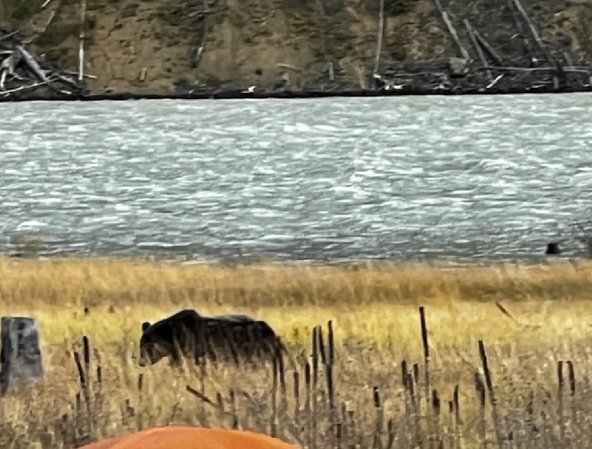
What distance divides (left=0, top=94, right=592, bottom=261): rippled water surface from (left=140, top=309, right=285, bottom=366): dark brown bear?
1.10m

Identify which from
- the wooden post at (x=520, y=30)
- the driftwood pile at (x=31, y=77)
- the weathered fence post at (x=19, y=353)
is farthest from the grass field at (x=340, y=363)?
the wooden post at (x=520, y=30)

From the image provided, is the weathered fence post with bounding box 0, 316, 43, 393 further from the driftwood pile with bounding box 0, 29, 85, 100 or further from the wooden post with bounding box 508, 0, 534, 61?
the wooden post with bounding box 508, 0, 534, 61

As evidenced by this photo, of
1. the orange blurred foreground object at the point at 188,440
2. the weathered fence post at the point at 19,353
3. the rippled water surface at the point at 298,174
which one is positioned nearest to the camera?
the orange blurred foreground object at the point at 188,440

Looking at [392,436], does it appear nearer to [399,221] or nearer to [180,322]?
[180,322]

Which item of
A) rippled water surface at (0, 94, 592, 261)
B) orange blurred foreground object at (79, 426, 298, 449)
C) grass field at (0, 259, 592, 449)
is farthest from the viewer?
rippled water surface at (0, 94, 592, 261)

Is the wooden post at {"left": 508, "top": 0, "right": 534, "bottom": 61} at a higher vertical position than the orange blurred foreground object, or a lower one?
higher

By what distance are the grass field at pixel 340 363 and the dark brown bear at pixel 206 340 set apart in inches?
1.2

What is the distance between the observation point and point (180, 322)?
6.36 ft

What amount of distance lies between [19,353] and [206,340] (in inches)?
10.3

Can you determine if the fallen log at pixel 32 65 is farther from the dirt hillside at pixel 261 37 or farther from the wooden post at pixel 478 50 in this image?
the wooden post at pixel 478 50

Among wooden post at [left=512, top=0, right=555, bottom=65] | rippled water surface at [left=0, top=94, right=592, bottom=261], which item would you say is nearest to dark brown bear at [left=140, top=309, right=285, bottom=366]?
rippled water surface at [left=0, top=94, right=592, bottom=261]

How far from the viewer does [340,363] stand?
1.75m

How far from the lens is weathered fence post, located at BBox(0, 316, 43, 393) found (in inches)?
68.2

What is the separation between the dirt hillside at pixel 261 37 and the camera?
3.17 m
